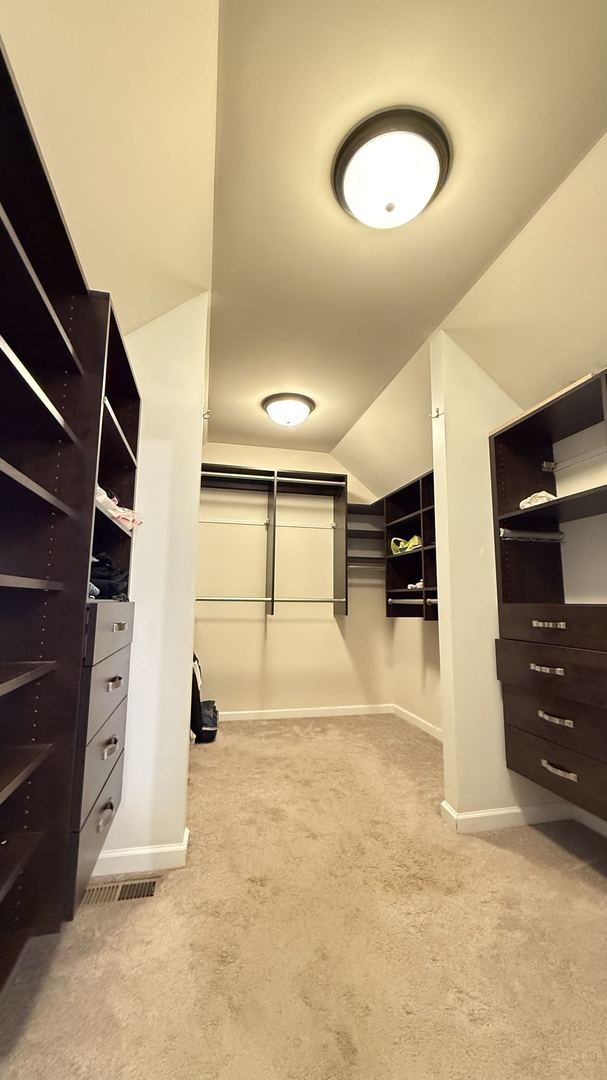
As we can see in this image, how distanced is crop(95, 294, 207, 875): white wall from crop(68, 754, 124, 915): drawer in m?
0.15

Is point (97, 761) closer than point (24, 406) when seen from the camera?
No

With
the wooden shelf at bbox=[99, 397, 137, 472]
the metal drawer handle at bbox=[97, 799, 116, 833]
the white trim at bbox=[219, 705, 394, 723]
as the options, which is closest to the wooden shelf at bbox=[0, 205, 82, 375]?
the wooden shelf at bbox=[99, 397, 137, 472]

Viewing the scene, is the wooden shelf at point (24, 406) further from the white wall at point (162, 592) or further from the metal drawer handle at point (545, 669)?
the metal drawer handle at point (545, 669)

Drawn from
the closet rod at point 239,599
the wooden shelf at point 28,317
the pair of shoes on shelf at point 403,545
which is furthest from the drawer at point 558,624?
the closet rod at point 239,599

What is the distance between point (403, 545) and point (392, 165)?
2652 millimetres

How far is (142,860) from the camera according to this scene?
63.5 inches

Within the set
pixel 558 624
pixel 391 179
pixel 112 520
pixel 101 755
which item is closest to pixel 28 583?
pixel 112 520

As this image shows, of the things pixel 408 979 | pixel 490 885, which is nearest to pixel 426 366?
pixel 490 885

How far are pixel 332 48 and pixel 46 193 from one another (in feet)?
2.91

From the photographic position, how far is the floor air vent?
1.46 m

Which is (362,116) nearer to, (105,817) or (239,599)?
(105,817)

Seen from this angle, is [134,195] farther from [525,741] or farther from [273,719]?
[273,719]

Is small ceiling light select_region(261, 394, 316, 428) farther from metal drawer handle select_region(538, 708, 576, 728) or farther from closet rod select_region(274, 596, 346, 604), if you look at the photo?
metal drawer handle select_region(538, 708, 576, 728)

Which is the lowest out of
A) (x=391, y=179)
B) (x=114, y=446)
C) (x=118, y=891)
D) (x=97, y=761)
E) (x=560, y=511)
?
(x=118, y=891)
